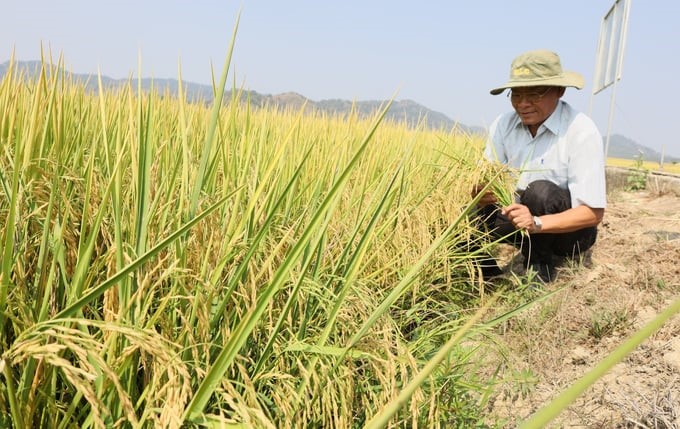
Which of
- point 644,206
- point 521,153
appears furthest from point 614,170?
point 521,153

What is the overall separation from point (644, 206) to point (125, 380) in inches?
189

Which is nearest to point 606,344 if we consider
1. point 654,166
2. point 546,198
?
point 546,198

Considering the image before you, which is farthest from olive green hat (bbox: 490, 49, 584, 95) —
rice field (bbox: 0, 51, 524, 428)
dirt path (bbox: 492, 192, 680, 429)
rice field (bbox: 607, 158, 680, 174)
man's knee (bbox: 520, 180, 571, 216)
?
rice field (bbox: 607, 158, 680, 174)

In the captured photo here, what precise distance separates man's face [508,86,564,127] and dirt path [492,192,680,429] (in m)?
0.78

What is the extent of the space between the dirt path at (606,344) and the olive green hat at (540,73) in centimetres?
92

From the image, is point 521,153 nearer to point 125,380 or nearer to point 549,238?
point 549,238

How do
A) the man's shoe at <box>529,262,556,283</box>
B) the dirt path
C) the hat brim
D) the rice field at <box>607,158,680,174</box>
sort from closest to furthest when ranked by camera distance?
1. the dirt path
2. the hat brim
3. the man's shoe at <box>529,262,556,283</box>
4. the rice field at <box>607,158,680,174</box>

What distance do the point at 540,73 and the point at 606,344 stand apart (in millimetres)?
1245

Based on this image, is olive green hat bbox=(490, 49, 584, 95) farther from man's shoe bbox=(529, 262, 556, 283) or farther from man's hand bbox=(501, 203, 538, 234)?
man's shoe bbox=(529, 262, 556, 283)

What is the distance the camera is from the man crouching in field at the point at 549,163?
2.40 metres

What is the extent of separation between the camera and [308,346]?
3.19ft

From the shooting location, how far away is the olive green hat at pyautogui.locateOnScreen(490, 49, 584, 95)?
2389 mm

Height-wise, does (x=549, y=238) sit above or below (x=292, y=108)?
below

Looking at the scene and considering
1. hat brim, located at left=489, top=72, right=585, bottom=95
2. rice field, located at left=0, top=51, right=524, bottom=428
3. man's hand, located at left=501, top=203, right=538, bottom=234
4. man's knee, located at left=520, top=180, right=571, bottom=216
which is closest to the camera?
rice field, located at left=0, top=51, right=524, bottom=428
